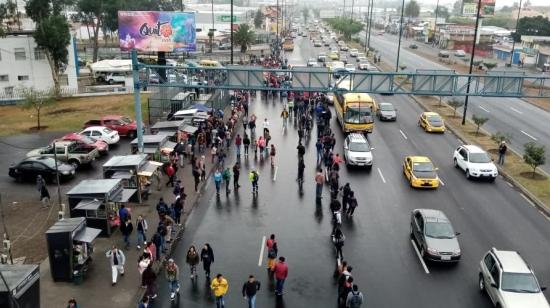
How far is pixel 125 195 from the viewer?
2133 centimetres

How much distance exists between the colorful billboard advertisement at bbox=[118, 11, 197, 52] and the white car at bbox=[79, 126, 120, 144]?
11.9m

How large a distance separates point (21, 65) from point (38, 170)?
29383 mm

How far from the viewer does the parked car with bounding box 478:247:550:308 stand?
47.1ft

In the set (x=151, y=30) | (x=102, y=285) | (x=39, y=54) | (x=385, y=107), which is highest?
(x=151, y=30)

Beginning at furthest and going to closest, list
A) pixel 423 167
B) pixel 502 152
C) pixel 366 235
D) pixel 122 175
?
Answer: pixel 502 152, pixel 423 167, pixel 122 175, pixel 366 235

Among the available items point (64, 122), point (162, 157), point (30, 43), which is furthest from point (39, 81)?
point (162, 157)

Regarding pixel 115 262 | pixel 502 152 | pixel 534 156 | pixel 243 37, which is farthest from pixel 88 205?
pixel 243 37

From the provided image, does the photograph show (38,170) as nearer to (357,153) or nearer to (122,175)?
(122,175)

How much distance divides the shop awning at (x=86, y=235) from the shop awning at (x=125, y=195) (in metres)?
2.81

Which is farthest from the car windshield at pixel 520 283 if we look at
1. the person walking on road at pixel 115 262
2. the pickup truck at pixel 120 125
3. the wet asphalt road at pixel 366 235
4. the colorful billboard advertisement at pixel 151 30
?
the colorful billboard advertisement at pixel 151 30

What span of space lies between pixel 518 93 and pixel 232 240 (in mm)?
17457

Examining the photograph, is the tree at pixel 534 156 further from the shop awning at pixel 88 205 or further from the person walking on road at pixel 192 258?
the shop awning at pixel 88 205

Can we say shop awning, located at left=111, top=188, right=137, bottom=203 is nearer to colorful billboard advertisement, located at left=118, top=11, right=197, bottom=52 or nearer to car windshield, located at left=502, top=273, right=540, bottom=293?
car windshield, located at left=502, top=273, right=540, bottom=293

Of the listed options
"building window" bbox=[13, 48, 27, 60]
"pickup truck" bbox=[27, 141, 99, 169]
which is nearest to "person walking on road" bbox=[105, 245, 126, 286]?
"pickup truck" bbox=[27, 141, 99, 169]
